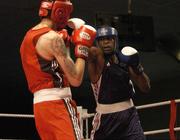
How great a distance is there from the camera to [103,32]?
3.02 meters

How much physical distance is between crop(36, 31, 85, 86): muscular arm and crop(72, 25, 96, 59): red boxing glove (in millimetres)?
64

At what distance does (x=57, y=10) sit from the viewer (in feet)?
7.24

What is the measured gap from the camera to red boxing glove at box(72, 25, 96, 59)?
2.18 meters

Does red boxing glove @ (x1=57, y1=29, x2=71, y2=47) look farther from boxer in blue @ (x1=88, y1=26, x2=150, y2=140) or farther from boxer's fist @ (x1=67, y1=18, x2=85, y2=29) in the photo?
boxer in blue @ (x1=88, y1=26, x2=150, y2=140)

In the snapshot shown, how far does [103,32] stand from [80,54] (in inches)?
34.7

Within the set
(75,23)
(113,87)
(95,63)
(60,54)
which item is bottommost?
(113,87)

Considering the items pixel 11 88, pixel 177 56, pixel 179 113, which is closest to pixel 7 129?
pixel 11 88

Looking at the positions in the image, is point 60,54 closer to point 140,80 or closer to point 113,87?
point 113,87

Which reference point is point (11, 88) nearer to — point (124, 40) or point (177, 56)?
point (177, 56)

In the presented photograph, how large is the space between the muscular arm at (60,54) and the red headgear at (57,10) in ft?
0.42

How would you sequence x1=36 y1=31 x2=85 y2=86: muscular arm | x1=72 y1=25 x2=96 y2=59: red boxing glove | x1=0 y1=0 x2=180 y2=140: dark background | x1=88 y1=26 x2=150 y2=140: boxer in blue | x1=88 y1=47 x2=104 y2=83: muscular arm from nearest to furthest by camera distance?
x1=36 y1=31 x2=85 y2=86: muscular arm, x1=72 y1=25 x2=96 y2=59: red boxing glove, x1=88 y1=26 x2=150 y2=140: boxer in blue, x1=88 y1=47 x2=104 y2=83: muscular arm, x1=0 y1=0 x2=180 y2=140: dark background

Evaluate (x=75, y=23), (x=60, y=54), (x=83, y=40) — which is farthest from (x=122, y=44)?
(x=60, y=54)

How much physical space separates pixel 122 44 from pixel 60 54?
1.88 meters

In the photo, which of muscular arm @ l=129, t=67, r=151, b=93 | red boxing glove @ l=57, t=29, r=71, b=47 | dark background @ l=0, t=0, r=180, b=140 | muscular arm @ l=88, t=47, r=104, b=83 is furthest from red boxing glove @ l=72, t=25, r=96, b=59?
dark background @ l=0, t=0, r=180, b=140
